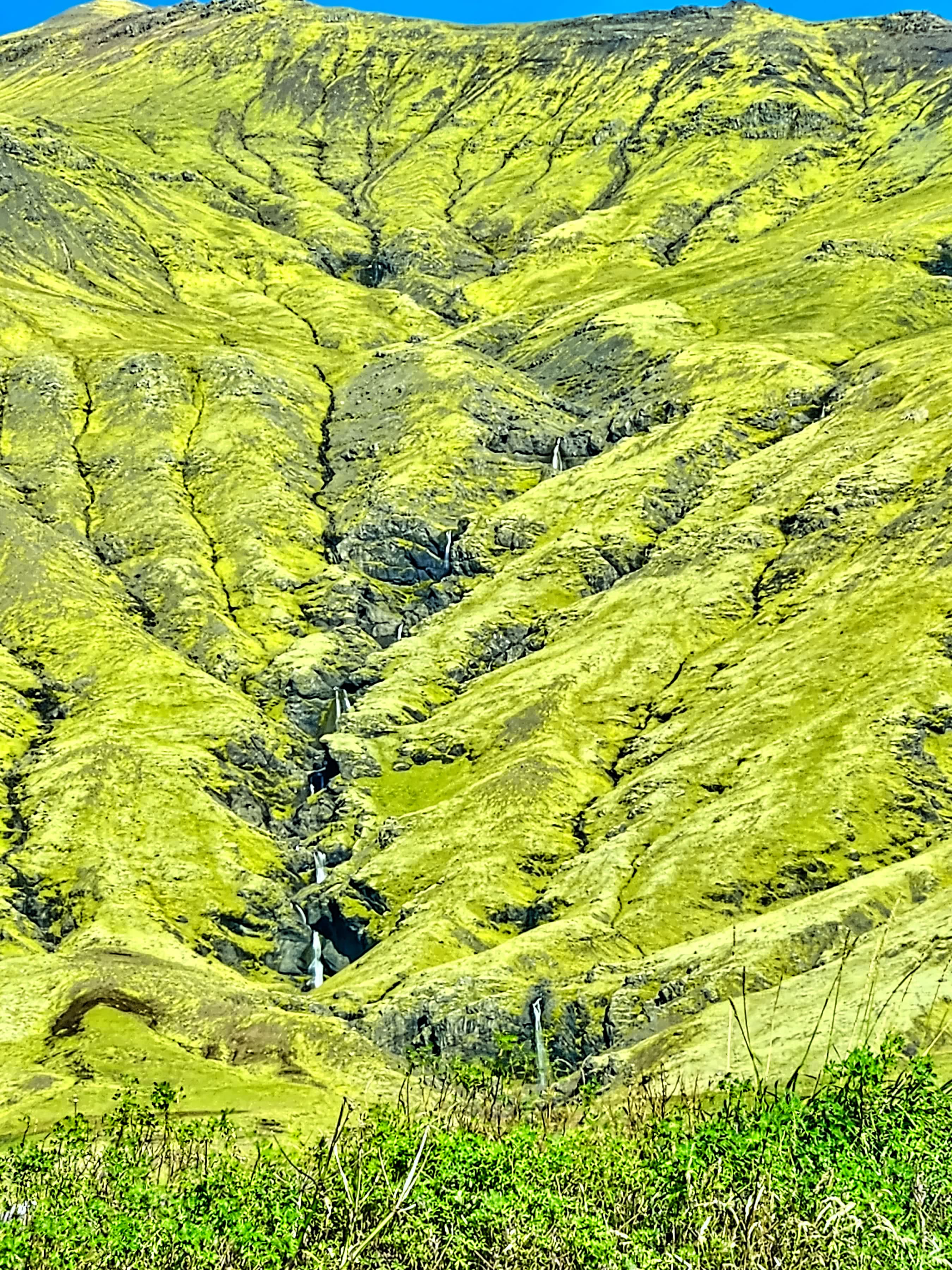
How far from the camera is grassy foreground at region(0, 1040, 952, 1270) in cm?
3400

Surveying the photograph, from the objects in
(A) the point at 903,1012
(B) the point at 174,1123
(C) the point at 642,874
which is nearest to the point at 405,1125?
(B) the point at 174,1123

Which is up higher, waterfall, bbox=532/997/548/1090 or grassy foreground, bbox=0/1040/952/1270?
grassy foreground, bbox=0/1040/952/1270

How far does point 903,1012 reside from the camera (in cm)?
11819

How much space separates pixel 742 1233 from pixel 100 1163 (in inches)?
1124

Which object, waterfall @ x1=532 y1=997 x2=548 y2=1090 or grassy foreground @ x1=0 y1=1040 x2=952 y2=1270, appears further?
waterfall @ x1=532 y1=997 x2=548 y2=1090

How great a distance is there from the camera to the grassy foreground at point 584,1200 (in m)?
34.0

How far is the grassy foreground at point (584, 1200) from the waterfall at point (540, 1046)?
4586 inches

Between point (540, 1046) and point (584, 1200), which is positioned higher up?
point (584, 1200)

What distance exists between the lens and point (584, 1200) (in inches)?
1593

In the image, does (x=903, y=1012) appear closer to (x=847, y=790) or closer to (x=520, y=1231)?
(x=847, y=790)

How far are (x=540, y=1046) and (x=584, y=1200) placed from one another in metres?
131

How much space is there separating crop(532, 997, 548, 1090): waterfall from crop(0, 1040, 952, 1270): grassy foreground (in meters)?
116

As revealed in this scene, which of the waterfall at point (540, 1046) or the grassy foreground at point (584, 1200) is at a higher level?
the grassy foreground at point (584, 1200)

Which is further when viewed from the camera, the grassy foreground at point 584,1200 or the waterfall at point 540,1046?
the waterfall at point 540,1046
